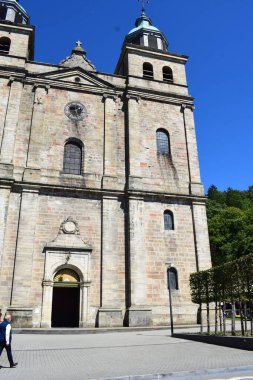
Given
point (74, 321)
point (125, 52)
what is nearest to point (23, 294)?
point (74, 321)

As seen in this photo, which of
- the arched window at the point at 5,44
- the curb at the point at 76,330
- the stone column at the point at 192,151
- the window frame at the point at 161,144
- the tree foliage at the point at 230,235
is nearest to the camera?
the curb at the point at 76,330

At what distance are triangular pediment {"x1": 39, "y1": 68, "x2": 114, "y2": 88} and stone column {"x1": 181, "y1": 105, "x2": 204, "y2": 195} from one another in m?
6.32

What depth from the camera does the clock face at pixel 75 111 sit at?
23.9 m

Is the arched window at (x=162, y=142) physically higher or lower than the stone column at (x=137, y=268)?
higher

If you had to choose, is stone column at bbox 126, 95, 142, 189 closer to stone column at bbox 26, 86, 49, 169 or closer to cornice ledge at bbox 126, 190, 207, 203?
cornice ledge at bbox 126, 190, 207, 203

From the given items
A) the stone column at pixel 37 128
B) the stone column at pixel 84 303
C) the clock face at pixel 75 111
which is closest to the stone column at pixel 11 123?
the stone column at pixel 37 128

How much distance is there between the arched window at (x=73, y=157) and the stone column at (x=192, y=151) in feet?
25.6

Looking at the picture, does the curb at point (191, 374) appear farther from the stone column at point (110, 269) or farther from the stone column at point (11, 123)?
the stone column at point (11, 123)

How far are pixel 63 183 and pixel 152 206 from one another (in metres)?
5.92

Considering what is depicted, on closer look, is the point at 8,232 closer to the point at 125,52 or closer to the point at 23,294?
the point at 23,294

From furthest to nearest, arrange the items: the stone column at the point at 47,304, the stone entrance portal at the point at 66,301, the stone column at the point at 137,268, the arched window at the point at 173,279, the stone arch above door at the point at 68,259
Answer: the arched window at the point at 173,279
the stone entrance portal at the point at 66,301
the stone column at the point at 137,268
the stone arch above door at the point at 68,259
the stone column at the point at 47,304

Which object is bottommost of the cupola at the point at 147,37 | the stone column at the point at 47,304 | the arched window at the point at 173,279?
the stone column at the point at 47,304

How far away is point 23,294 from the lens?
17.9m

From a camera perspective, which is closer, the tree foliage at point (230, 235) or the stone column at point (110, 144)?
the stone column at point (110, 144)
